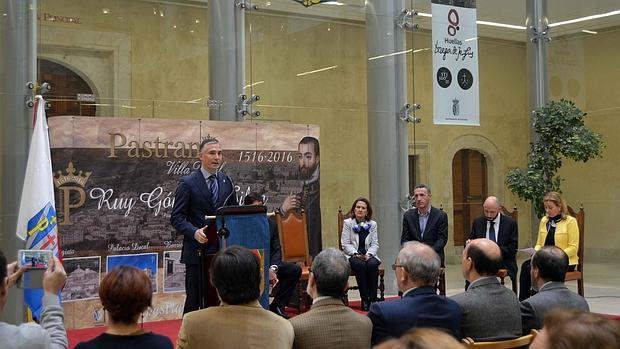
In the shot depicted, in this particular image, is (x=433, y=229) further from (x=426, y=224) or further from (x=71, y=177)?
(x=71, y=177)

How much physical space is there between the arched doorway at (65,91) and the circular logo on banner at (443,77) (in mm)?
4113

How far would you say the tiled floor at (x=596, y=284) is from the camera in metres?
8.46

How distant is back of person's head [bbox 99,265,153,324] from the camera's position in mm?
2521

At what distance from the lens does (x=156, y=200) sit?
6.85 m

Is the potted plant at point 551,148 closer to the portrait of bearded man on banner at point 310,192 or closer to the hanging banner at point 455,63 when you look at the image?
the hanging banner at point 455,63

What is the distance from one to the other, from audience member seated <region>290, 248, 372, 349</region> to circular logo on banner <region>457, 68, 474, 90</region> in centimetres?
661

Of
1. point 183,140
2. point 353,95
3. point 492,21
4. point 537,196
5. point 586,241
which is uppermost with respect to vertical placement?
point 492,21

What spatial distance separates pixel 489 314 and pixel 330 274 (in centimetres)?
75

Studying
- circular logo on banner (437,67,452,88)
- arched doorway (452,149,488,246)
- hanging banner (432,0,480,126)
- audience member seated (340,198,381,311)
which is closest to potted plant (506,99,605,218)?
arched doorway (452,149,488,246)

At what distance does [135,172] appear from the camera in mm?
6762

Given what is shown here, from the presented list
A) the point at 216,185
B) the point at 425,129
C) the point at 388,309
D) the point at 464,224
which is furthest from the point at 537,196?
the point at 388,309

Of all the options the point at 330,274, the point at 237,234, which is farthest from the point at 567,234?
the point at 330,274

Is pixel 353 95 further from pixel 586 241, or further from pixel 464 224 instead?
pixel 586 241

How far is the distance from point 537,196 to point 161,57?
488cm
